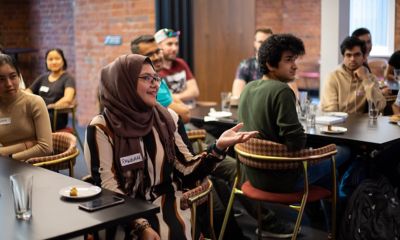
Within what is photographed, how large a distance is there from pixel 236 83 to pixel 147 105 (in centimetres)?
270

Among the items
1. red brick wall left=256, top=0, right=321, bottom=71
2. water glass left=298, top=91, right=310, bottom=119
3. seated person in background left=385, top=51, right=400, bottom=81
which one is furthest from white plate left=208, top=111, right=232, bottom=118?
red brick wall left=256, top=0, right=321, bottom=71

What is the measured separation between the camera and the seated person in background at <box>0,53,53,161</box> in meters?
3.06

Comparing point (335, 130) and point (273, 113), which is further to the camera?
point (335, 130)

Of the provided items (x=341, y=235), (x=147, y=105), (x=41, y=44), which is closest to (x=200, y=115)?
(x=341, y=235)

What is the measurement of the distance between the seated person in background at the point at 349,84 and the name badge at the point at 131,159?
7.49ft

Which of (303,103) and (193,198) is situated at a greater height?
(303,103)

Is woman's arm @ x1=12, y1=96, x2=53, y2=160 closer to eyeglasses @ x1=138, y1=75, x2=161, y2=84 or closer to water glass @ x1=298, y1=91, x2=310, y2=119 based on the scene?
eyeglasses @ x1=138, y1=75, x2=161, y2=84

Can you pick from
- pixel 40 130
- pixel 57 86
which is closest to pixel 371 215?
pixel 40 130

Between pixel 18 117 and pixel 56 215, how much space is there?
4.50 ft

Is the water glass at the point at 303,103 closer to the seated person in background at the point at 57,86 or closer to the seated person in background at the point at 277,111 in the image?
the seated person in background at the point at 277,111

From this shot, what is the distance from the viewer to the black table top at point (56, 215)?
1697 mm

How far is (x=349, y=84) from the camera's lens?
14.4ft

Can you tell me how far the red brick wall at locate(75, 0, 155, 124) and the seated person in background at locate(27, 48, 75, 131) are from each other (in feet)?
3.40

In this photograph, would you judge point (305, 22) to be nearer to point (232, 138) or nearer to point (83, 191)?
point (232, 138)
